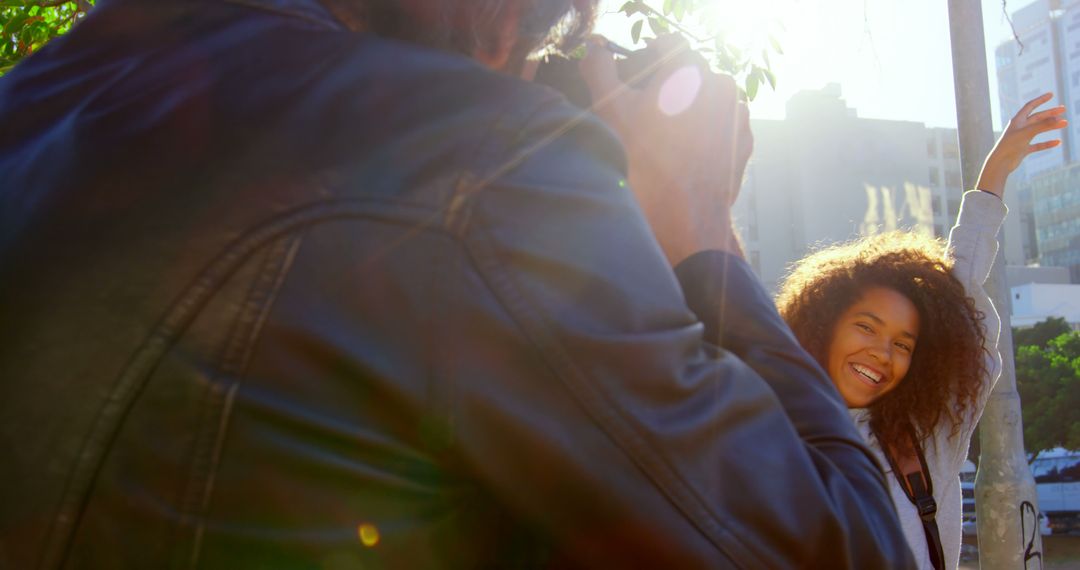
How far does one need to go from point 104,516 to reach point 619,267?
54cm

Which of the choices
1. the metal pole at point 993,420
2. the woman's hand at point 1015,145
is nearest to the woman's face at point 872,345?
the woman's hand at point 1015,145

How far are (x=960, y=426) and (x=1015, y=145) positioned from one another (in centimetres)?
115

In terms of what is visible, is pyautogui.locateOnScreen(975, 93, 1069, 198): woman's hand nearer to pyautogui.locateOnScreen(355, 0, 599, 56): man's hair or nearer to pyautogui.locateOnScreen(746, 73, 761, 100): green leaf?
pyautogui.locateOnScreen(746, 73, 761, 100): green leaf

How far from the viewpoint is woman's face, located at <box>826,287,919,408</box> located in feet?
12.2

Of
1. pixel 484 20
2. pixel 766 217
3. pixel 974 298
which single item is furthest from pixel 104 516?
pixel 766 217

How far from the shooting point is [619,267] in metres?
0.97

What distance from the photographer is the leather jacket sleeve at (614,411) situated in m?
0.94

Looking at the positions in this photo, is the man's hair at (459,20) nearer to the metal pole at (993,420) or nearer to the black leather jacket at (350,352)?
the black leather jacket at (350,352)

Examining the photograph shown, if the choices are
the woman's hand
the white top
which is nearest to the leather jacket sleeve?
the white top

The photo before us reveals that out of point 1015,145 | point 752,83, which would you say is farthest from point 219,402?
point 1015,145

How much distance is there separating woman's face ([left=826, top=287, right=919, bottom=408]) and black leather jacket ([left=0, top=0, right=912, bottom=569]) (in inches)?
112

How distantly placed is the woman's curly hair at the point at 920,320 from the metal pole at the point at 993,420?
136 centimetres

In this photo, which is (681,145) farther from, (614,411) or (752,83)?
(752,83)

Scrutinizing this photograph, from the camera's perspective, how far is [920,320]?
3.86 m
